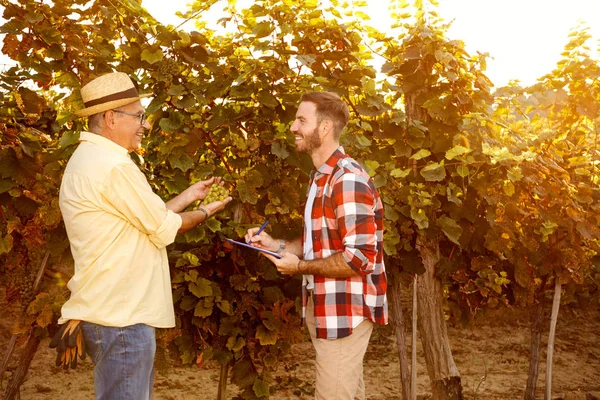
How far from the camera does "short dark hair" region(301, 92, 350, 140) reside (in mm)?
2928

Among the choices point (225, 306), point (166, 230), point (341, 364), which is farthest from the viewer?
point (225, 306)

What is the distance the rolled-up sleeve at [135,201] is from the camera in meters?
2.48

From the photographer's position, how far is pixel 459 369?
6621 millimetres

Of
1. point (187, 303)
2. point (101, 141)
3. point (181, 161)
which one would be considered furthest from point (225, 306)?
point (101, 141)

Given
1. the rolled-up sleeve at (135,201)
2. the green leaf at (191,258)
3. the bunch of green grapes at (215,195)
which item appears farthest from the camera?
the green leaf at (191,258)

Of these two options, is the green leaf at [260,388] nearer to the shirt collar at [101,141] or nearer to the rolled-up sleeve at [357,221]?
Answer: the rolled-up sleeve at [357,221]

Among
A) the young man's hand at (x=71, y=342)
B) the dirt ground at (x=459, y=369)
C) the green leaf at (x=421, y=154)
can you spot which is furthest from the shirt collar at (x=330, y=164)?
the dirt ground at (x=459, y=369)

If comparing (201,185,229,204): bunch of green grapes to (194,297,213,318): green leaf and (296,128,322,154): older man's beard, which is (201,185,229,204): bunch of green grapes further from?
(194,297,213,318): green leaf

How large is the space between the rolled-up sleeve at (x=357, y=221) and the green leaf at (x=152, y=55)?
1342 millimetres

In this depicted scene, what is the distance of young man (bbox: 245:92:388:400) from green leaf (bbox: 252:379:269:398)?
96 cm

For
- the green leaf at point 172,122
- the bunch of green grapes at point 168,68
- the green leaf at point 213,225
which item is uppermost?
the bunch of green grapes at point 168,68

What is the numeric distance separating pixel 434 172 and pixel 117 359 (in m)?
2.23

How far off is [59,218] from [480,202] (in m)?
2.70

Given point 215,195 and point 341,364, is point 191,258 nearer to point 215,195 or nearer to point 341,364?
point 215,195
